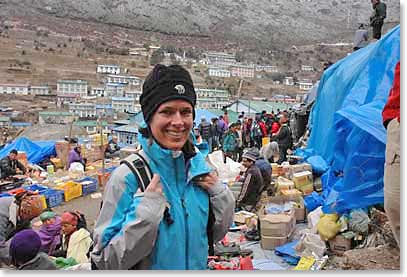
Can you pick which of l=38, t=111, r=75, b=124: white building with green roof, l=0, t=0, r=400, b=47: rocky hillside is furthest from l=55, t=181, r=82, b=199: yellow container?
l=38, t=111, r=75, b=124: white building with green roof

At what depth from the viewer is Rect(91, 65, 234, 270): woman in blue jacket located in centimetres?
106

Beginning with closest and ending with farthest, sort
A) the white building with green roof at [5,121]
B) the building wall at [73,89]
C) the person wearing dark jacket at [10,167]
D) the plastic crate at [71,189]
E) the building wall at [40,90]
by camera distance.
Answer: the plastic crate at [71,189] → the person wearing dark jacket at [10,167] → the white building with green roof at [5,121] → the building wall at [73,89] → the building wall at [40,90]

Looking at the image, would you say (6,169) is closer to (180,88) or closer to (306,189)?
(306,189)

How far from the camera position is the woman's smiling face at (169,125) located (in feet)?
3.78

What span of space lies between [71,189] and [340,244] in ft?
14.6

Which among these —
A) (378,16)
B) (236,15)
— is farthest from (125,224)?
(236,15)

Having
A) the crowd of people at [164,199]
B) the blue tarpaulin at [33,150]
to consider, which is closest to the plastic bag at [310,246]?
the crowd of people at [164,199]

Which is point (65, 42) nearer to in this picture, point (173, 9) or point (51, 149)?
point (173, 9)

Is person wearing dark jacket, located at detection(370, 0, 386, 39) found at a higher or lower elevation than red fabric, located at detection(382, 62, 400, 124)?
higher

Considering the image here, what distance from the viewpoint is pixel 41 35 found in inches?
1088

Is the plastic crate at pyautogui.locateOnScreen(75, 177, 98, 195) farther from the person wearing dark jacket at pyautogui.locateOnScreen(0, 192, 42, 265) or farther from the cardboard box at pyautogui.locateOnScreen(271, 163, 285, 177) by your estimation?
the person wearing dark jacket at pyautogui.locateOnScreen(0, 192, 42, 265)

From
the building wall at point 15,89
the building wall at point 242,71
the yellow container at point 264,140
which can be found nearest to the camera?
the yellow container at point 264,140

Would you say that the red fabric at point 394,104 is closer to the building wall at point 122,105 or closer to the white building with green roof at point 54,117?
the building wall at point 122,105

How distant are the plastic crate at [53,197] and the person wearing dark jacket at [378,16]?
5038mm
